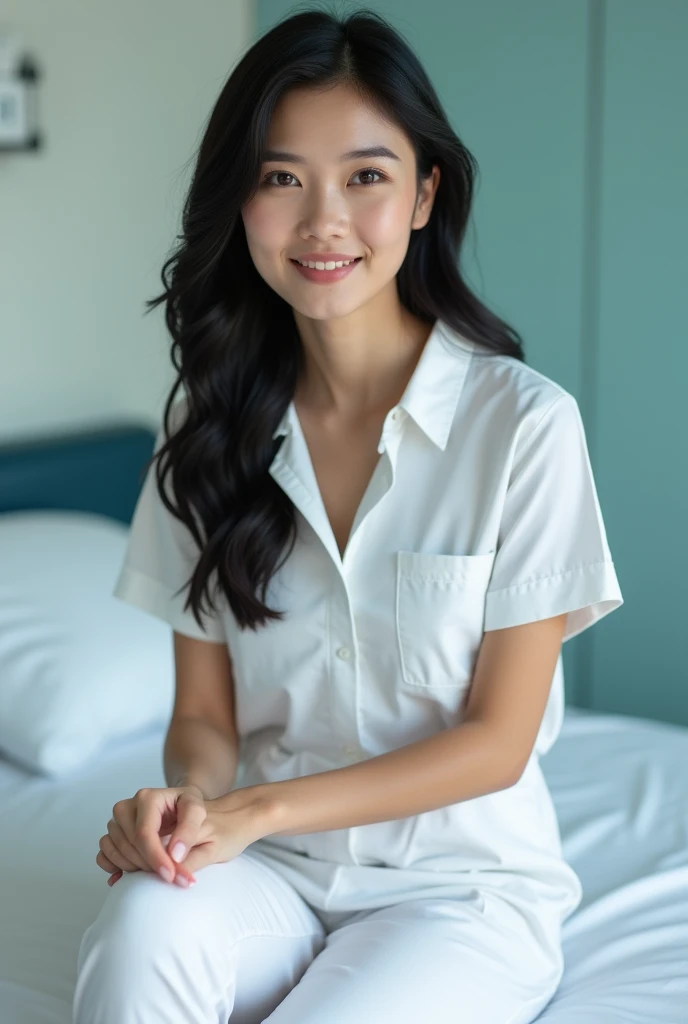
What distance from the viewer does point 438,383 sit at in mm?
1380

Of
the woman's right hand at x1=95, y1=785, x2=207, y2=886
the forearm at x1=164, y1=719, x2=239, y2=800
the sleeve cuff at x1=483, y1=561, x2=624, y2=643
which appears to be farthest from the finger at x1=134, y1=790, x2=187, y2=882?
the sleeve cuff at x1=483, y1=561, x2=624, y2=643

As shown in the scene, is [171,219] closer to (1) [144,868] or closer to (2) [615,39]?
(2) [615,39]

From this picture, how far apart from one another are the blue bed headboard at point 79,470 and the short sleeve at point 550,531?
1.06m

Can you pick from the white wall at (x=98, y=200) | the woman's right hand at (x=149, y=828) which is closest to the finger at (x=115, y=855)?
the woman's right hand at (x=149, y=828)

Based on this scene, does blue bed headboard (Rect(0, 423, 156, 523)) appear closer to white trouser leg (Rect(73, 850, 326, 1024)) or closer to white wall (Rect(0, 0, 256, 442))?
white wall (Rect(0, 0, 256, 442))

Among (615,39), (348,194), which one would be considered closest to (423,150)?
(348,194)

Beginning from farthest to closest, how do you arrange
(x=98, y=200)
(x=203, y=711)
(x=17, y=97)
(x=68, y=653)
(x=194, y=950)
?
(x=98, y=200) → (x=17, y=97) → (x=68, y=653) → (x=203, y=711) → (x=194, y=950)

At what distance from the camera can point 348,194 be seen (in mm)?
1316

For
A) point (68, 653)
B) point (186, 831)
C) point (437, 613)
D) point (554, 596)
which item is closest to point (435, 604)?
point (437, 613)

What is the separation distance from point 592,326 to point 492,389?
139 centimetres

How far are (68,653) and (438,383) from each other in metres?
0.87

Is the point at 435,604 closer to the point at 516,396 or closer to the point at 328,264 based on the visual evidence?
the point at 516,396

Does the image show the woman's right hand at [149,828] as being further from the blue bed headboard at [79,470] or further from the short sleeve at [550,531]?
the blue bed headboard at [79,470]

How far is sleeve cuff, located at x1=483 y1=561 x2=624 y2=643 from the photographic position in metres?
1.27
